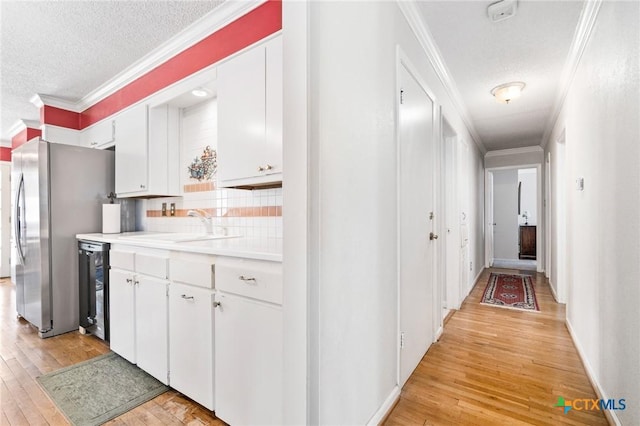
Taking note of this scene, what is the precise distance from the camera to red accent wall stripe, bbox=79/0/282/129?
1.97m

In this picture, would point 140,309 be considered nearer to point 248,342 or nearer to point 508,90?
point 248,342

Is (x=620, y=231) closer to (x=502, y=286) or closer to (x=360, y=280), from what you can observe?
(x=360, y=280)

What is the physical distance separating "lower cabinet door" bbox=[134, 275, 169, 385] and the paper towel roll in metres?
1.33

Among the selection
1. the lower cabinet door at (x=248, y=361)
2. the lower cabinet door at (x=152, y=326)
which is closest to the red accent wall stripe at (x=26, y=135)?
the lower cabinet door at (x=152, y=326)

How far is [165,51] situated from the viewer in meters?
2.63

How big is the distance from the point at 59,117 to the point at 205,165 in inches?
102

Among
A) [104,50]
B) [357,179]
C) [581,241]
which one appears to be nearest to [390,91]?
[357,179]

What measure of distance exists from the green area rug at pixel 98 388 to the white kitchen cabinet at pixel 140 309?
86 mm

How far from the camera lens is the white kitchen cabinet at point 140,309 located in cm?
183

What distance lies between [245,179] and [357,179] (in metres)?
0.92

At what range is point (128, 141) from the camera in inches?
117

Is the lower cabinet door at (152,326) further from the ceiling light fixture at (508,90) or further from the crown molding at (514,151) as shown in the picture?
the crown molding at (514,151)

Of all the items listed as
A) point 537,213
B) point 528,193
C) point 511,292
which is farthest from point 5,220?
point 528,193

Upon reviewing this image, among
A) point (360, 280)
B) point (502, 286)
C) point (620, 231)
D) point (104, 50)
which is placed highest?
point (104, 50)
